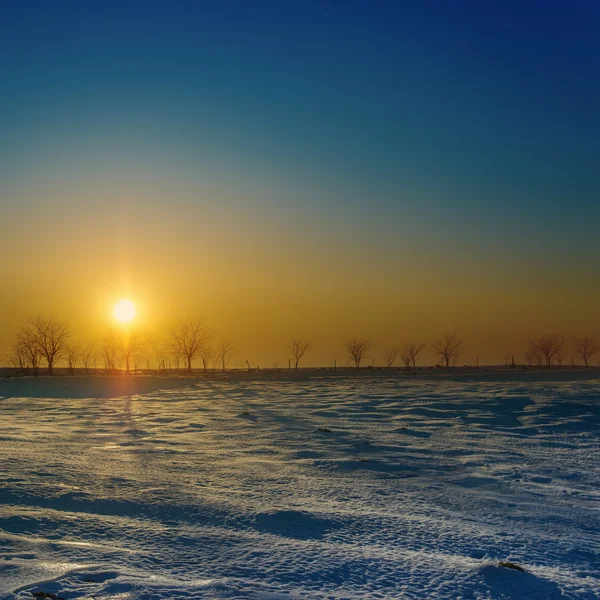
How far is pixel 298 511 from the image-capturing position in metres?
7.32

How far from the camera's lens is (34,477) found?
8867 mm

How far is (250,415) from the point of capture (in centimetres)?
1916

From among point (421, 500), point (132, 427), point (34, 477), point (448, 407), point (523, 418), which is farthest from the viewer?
point (448, 407)

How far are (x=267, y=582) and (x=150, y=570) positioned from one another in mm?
1180

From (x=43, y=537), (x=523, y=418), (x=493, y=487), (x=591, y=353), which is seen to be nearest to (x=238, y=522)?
(x=43, y=537)

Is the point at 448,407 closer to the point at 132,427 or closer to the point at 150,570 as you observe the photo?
the point at 132,427

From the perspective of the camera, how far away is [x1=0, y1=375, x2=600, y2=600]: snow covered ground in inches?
197

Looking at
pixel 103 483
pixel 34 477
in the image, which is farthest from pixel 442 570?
pixel 34 477

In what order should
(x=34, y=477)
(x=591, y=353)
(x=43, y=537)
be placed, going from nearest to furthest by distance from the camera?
1. (x=43, y=537)
2. (x=34, y=477)
3. (x=591, y=353)

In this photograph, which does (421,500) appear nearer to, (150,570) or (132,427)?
(150,570)

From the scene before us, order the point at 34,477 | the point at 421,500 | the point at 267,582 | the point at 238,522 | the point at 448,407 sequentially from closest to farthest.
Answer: the point at 267,582 → the point at 238,522 → the point at 421,500 → the point at 34,477 → the point at 448,407

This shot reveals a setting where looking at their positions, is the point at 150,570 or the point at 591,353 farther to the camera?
the point at 591,353

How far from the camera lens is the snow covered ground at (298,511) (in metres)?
5.01

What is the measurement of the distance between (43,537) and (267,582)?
2.93 m
